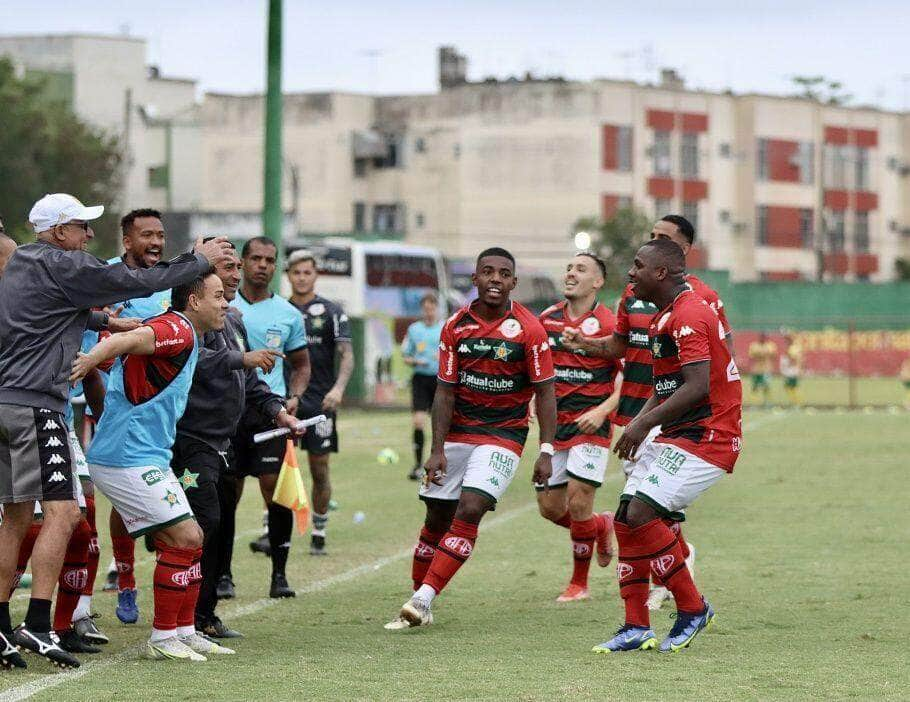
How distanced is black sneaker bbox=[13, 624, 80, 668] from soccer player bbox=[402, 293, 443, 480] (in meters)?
12.9

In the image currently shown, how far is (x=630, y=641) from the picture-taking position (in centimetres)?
893

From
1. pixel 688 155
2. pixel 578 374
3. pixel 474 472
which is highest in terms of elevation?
pixel 688 155

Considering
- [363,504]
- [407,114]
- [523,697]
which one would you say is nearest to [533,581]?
[523,697]

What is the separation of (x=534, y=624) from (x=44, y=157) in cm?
5312

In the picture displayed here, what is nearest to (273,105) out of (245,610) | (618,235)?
(245,610)

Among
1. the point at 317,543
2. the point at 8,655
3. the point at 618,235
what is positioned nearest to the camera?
the point at 8,655

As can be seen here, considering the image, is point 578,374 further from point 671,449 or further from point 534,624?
point 671,449

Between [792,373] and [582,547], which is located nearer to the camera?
[582,547]

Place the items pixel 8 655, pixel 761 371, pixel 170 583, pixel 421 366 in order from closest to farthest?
pixel 8 655
pixel 170 583
pixel 421 366
pixel 761 371

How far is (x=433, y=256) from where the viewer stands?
51469 millimetres

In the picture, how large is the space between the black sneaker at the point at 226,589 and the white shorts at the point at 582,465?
2192mm

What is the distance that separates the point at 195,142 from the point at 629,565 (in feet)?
247

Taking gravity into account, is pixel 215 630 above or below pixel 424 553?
below

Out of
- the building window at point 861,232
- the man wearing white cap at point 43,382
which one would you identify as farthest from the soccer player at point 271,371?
the building window at point 861,232
